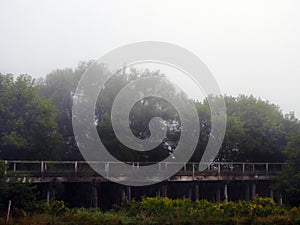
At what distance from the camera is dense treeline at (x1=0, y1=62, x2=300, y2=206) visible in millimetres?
31859

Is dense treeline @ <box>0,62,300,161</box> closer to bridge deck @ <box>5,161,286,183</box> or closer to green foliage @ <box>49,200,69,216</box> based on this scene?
bridge deck @ <box>5,161,286,183</box>

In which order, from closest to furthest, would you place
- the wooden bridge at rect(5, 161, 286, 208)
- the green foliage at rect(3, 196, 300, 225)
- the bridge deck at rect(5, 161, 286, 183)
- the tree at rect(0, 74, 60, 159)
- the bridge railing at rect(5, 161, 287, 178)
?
the green foliage at rect(3, 196, 300, 225), the bridge deck at rect(5, 161, 286, 183), the bridge railing at rect(5, 161, 287, 178), the wooden bridge at rect(5, 161, 286, 208), the tree at rect(0, 74, 60, 159)

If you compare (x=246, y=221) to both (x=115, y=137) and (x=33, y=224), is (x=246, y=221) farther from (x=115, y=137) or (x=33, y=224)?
(x=115, y=137)

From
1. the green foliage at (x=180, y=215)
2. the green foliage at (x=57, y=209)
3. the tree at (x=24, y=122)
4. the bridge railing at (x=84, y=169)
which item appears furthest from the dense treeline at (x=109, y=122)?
the green foliage at (x=57, y=209)

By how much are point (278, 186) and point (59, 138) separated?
16.1m

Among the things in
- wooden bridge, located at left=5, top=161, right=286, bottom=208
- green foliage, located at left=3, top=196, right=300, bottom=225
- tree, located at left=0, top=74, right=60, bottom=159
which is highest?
tree, located at left=0, top=74, right=60, bottom=159

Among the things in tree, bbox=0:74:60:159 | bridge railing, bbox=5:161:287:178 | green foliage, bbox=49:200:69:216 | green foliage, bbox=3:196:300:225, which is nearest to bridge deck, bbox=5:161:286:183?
bridge railing, bbox=5:161:287:178

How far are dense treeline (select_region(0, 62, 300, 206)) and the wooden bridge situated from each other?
2384 mm

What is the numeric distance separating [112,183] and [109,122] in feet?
34.0

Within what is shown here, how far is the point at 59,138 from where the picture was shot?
34.5 m

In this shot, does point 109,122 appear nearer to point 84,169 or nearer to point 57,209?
point 84,169

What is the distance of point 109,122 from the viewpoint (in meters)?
37.2

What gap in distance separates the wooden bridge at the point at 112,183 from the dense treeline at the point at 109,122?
238 centimetres

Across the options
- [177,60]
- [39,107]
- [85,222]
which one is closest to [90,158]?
[39,107]
